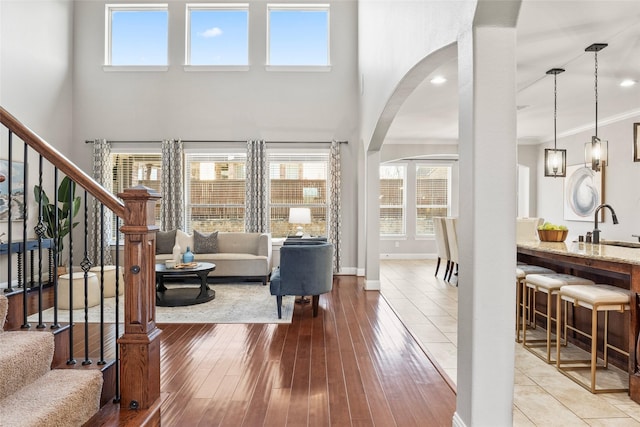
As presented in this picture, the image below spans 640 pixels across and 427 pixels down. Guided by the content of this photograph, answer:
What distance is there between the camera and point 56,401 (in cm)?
172

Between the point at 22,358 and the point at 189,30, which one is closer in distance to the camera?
the point at 22,358

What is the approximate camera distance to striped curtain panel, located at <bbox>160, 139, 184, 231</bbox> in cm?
697

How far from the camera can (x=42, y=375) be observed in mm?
1955

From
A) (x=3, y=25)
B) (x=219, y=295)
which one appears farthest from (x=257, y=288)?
(x=3, y=25)

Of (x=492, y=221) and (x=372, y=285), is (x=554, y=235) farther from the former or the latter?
(x=372, y=285)

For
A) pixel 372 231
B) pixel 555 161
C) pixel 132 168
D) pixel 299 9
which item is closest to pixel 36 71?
pixel 132 168

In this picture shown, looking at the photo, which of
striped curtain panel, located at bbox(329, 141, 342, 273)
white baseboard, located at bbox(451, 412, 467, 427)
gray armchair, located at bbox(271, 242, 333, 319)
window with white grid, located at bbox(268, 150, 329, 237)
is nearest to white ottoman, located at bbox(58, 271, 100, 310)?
gray armchair, located at bbox(271, 242, 333, 319)

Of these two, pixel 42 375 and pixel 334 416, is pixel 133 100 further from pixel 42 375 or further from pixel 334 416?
pixel 334 416

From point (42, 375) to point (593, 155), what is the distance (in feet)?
16.8

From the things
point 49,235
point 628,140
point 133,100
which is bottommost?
point 49,235

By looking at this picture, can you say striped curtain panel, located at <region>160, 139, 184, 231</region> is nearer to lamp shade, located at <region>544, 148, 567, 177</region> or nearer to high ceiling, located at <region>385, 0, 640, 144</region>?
high ceiling, located at <region>385, 0, 640, 144</region>

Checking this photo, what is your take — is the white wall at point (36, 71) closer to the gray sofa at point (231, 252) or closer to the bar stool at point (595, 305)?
the gray sofa at point (231, 252)

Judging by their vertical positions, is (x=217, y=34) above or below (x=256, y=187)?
above

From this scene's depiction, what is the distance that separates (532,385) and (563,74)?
3610 mm
